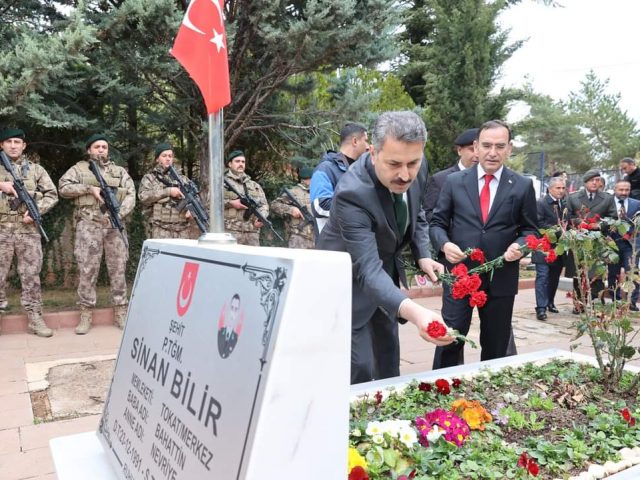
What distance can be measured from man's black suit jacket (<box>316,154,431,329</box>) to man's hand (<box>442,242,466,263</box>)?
18.7 inches

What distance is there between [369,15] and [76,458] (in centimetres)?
626

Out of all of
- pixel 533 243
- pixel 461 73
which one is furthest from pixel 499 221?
pixel 461 73

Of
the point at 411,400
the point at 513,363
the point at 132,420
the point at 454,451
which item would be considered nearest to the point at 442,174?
the point at 513,363

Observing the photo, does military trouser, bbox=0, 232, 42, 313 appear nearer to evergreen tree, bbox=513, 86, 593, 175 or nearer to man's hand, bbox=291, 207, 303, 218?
man's hand, bbox=291, 207, 303, 218

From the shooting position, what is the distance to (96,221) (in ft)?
18.4

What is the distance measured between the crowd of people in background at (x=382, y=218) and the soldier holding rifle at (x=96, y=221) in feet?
0.04

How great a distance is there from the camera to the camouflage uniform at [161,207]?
20.5 ft

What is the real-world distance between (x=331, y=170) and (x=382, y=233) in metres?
1.94

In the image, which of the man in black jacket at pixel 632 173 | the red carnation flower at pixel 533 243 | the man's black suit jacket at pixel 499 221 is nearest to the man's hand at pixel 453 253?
the man's black suit jacket at pixel 499 221

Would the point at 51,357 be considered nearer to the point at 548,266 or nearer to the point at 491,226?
the point at 491,226

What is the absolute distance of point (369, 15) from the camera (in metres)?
6.74

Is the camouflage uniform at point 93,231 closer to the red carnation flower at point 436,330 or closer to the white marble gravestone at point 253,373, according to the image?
the white marble gravestone at point 253,373

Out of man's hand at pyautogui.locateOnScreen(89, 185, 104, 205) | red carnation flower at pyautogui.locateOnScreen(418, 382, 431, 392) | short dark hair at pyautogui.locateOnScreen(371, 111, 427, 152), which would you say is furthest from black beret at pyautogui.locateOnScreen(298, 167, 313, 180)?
short dark hair at pyautogui.locateOnScreen(371, 111, 427, 152)

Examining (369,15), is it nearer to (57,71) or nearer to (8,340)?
(57,71)
